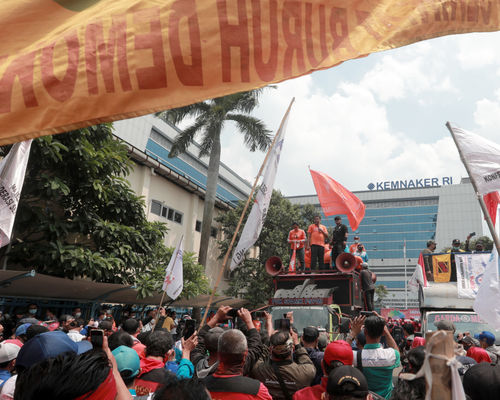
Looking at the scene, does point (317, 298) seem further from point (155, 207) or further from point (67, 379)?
point (155, 207)

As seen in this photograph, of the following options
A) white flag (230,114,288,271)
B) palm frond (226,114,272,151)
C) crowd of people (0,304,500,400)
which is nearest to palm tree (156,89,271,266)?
palm frond (226,114,272,151)

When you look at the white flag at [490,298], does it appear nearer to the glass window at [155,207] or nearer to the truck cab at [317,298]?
the truck cab at [317,298]

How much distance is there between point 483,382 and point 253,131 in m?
19.4

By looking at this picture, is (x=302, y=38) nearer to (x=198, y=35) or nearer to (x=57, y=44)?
(x=198, y=35)

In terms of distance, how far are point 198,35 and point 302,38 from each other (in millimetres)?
672

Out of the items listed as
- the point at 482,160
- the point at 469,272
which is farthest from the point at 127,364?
the point at 469,272

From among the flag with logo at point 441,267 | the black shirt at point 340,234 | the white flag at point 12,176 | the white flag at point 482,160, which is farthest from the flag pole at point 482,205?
the flag with logo at point 441,267

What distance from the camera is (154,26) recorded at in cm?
223

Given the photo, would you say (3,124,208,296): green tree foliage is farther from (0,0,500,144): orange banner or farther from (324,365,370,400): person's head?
(324,365,370,400): person's head

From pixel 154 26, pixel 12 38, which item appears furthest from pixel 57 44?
pixel 154 26

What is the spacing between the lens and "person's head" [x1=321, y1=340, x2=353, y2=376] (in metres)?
2.87

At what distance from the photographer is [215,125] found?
827 inches

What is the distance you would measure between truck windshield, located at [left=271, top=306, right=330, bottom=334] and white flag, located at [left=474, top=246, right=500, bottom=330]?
3.87 metres

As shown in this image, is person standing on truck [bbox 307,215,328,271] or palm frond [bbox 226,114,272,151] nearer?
person standing on truck [bbox 307,215,328,271]
